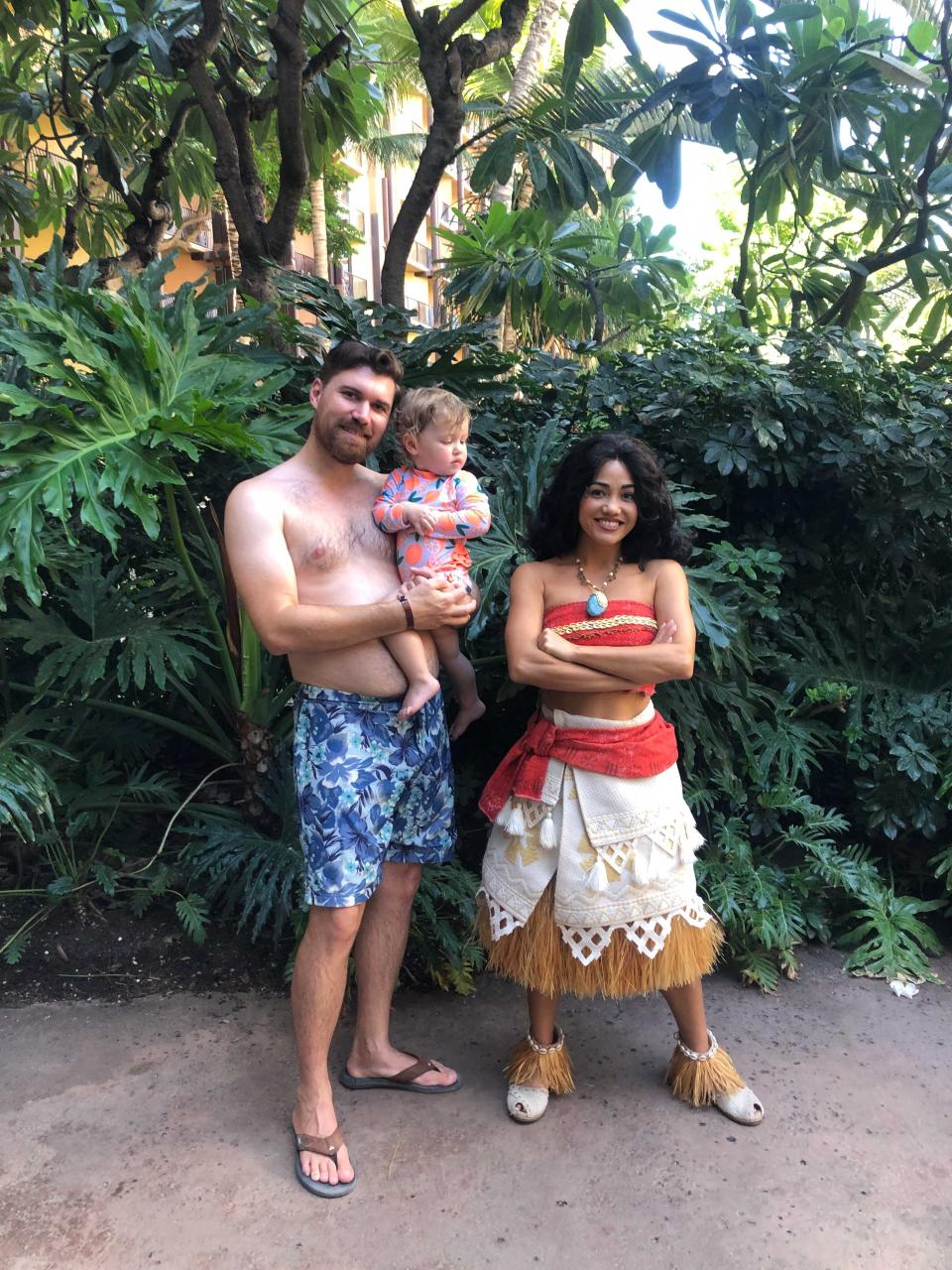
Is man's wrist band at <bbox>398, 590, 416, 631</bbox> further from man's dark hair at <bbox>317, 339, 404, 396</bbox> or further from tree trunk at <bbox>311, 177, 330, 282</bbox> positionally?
tree trunk at <bbox>311, 177, 330, 282</bbox>

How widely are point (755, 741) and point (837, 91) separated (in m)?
2.97

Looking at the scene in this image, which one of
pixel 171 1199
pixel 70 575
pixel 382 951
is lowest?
pixel 171 1199

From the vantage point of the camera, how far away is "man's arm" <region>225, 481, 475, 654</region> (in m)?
2.04

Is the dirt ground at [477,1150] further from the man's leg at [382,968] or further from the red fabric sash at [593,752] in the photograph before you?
the red fabric sash at [593,752]

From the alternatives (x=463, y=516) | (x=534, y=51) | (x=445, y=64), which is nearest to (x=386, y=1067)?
(x=463, y=516)

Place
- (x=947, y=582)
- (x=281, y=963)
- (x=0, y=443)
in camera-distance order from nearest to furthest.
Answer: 1. (x=0, y=443)
2. (x=281, y=963)
3. (x=947, y=582)

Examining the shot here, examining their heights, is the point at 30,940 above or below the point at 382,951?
below

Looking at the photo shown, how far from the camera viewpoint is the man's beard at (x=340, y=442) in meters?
2.17

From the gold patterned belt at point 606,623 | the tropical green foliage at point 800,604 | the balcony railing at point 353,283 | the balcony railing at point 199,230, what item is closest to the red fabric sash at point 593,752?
the gold patterned belt at point 606,623

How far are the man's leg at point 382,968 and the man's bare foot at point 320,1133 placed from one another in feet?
0.78

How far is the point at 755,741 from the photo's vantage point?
3.49m

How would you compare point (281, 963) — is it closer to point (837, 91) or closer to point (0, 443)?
point (0, 443)

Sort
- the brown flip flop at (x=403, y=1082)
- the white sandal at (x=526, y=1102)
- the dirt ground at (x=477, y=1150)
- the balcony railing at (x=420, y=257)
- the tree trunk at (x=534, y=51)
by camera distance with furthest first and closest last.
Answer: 1. the balcony railing at (x=420, y=257)
2. the tree trunk at (x=534, y=51)
3. the brown flip flop at (x=403, y=1082)
4. the white sandal at (x=526, y=1102)
5. the dirt ground at (x=477, y=1150)

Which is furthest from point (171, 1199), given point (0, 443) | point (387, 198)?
point (387, 198)
